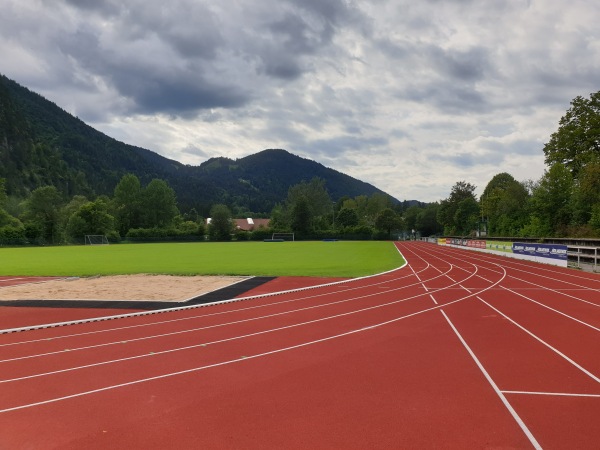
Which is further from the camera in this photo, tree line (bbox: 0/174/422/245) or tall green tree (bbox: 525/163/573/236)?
tree line (bbox: 0/174/422/245)

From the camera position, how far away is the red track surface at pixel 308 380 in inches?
190

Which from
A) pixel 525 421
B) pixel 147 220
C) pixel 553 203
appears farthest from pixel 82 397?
pixel 147 220

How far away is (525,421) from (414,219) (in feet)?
480

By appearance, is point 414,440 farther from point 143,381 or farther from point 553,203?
point 553,203

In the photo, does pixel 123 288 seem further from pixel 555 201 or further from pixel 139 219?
pixel 139 219

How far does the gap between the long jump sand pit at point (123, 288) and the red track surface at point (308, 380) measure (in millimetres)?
4020

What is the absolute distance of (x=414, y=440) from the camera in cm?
466

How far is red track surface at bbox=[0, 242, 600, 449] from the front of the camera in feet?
15.8

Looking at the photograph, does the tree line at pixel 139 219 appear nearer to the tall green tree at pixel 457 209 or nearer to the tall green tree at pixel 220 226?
the tall green tree at pixel 220 226

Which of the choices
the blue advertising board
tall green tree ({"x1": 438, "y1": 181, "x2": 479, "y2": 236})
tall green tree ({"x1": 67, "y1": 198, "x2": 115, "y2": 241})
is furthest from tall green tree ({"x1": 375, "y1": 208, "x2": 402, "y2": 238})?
the blue advertising board

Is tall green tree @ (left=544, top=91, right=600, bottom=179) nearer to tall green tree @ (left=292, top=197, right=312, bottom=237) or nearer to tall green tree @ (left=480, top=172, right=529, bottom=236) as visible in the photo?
tall green tree @ (left=480, top=172, right=529, bottom=236)

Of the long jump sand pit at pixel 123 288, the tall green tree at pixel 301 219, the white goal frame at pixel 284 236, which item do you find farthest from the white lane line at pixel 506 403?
the tall green tree at pixel 301 219

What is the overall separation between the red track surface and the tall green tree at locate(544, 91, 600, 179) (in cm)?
4404

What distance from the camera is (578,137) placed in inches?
1892
